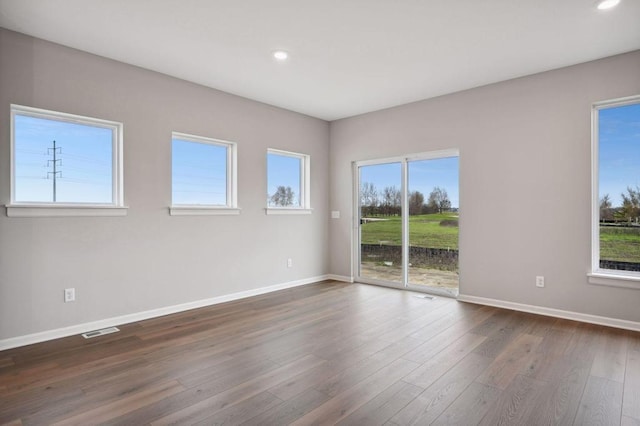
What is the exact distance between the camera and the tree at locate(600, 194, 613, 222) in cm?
372

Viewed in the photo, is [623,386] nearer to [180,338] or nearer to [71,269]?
[180,338]

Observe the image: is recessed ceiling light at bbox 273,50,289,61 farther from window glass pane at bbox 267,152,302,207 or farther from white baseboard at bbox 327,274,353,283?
white baseboard at bbox 327,274,353,283

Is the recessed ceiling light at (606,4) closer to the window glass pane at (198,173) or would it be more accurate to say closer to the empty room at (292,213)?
the empty room at (292,213)

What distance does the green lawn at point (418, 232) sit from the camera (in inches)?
193

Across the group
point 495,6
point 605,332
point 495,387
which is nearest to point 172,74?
point 495,6

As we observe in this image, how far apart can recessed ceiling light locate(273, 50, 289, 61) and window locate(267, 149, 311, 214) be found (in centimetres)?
182

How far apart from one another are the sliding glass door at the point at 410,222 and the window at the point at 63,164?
142 inches

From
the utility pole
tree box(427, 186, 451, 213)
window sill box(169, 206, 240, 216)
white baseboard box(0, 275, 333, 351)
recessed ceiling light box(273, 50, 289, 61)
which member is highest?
recessed ceiling light box(273, 50, 289, 61)

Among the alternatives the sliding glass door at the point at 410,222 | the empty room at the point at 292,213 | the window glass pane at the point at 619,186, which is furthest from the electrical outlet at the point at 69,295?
the window glass pane at the point at 619,186

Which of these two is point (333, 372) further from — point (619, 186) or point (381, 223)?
point (619, 186)

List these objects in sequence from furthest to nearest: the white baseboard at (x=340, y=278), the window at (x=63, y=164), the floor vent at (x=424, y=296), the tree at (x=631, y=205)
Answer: the white baseboard at (x=340, y=278), the floor vent at (x=424, y=296), the tree at (x=631, y=205), the window at (x=63, y=164)

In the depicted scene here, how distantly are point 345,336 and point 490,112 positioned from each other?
324 centimetres

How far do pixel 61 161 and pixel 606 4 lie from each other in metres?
4.87

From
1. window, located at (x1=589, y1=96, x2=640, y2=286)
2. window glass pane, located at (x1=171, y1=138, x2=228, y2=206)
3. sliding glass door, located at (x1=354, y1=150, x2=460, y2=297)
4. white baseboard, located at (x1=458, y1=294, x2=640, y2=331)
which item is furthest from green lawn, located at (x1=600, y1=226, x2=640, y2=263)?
window glass pane, located at (x1=171, y1=138, x2=228, y2=206)
